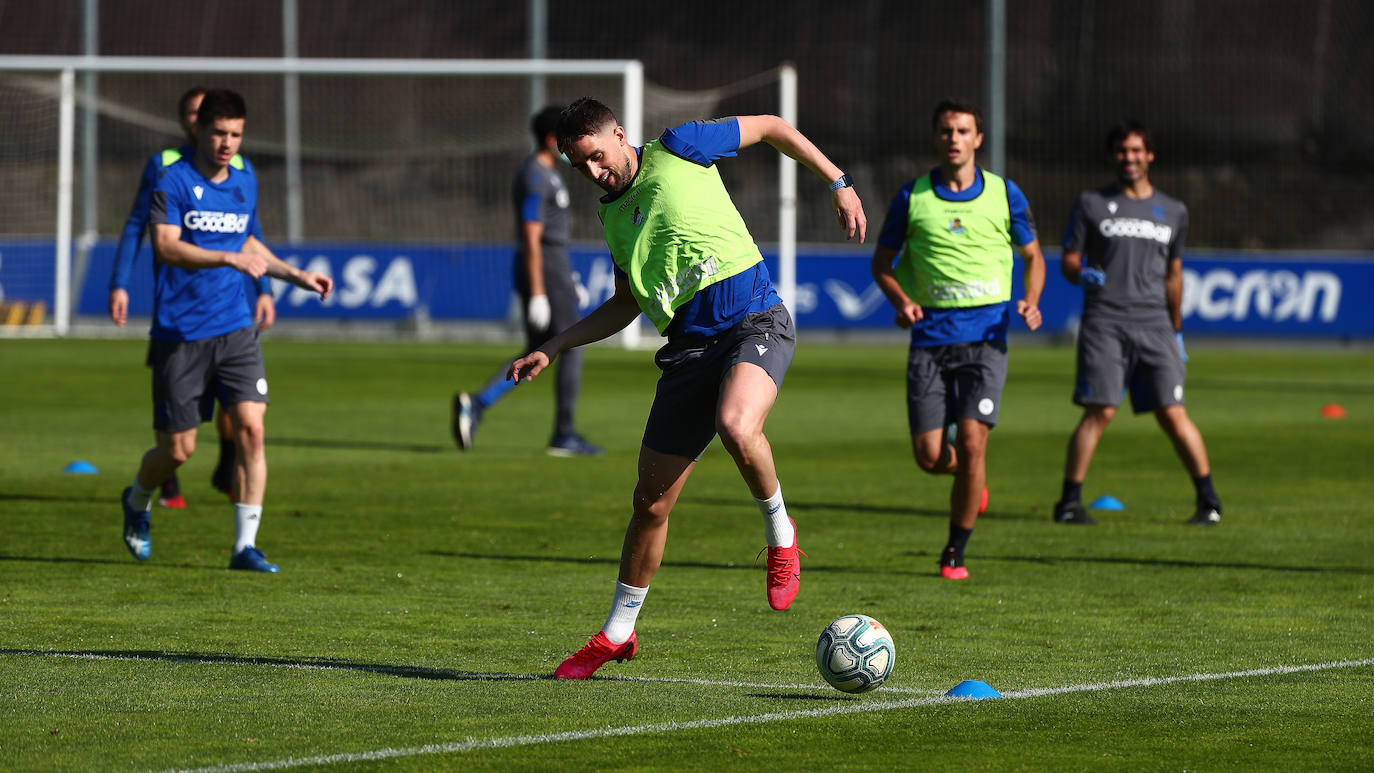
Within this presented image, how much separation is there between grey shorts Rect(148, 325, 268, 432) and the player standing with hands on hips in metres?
2.84

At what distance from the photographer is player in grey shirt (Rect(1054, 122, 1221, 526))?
37.0 ft

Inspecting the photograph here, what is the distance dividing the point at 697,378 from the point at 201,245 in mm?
3479

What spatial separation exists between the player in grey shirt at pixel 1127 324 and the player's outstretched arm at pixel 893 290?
1923 mm

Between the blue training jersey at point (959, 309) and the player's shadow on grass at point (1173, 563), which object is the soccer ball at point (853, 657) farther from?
the player's shadow on grass at point (1173, 563)

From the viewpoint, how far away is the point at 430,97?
129 ft

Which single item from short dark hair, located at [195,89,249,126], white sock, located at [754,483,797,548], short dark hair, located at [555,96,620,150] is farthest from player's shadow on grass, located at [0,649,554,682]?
short dark hair, located at [195,89,249,126]

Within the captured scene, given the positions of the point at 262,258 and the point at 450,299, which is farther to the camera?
the point at 450,299

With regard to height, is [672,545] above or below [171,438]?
below

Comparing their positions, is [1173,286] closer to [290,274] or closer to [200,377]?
[290,274]

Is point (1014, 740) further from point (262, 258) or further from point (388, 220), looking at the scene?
point (388, 220)

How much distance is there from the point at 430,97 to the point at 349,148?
2270 mm

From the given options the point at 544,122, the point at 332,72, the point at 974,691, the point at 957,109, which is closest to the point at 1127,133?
the point at 957,109

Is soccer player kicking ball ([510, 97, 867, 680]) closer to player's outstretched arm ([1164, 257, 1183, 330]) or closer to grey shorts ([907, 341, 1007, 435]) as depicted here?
grey shorts ([907, 341, 1007, 435])

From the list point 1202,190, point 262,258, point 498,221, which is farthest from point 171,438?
point 1202,190
